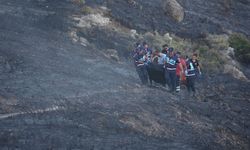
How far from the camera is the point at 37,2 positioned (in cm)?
3009

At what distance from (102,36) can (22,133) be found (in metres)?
14.0

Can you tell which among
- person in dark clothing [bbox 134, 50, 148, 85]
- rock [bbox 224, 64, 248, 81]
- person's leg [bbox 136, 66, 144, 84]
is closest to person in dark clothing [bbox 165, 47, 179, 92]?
person in dark clothing [bbox 134, 50, 148, 85]

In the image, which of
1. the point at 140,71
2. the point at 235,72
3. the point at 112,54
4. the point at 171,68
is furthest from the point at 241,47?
the point at 140,71

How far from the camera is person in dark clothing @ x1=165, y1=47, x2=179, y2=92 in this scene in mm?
22531

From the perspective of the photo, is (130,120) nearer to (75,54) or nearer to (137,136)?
(137,136)

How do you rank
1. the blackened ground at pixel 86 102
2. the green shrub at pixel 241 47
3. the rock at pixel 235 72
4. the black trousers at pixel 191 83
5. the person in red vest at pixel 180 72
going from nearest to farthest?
the blackened ground at pixel 86 102 < the person in red vest at pixel 180 72 < the black trousers at pixel 191 83 < the rock at pixel 235 72 < the green shrub at pixel 241 47

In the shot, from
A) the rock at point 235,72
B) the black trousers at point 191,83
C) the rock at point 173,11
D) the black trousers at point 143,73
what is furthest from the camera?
the rock at point 173,11

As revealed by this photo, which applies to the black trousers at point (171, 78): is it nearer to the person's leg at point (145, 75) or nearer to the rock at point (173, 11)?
the person's leg at point (145, 75)

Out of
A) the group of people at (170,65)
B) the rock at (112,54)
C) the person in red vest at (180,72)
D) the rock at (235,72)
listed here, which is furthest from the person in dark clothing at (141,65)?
the rock at (235,72)

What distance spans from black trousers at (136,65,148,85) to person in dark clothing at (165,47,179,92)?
1.03m

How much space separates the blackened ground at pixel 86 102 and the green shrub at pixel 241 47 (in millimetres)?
3881

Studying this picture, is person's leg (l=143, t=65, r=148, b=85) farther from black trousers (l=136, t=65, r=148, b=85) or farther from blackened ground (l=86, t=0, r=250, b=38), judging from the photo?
blackened ground (l=86, t=0, r=250, b=38)

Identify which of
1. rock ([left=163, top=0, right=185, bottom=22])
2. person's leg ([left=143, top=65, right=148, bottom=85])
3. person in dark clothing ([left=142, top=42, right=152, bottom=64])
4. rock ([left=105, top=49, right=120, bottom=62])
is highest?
person in dark clothing ([left=142, top=42, right=152, bottom=64])

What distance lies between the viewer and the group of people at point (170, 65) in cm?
2266
